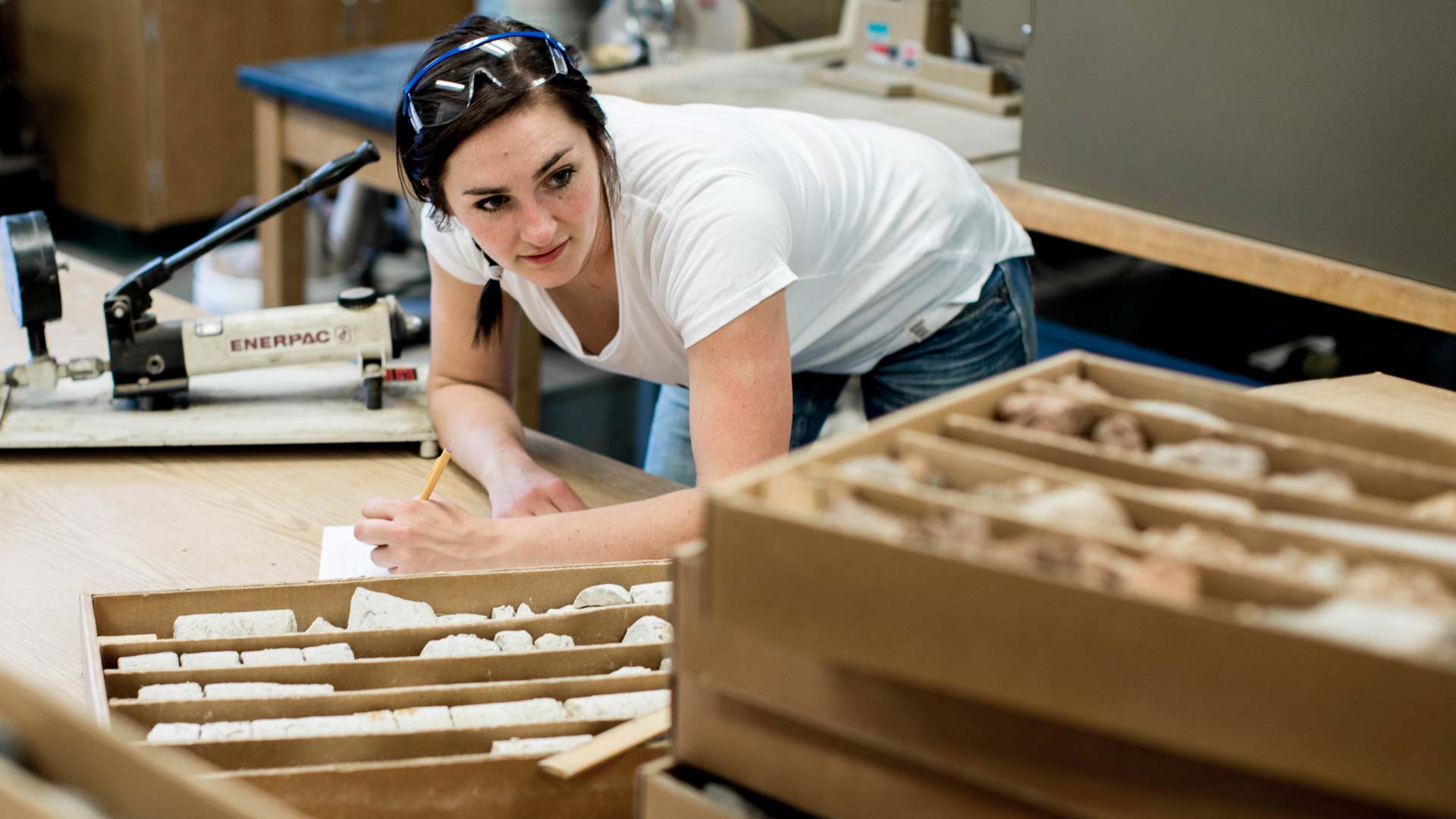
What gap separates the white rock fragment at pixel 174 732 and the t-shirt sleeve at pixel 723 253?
544 millimetres

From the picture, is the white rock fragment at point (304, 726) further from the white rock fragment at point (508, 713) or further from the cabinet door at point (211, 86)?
the cabinet door at point (211, 86)

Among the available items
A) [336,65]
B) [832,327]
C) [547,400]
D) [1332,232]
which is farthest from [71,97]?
[1332,232]

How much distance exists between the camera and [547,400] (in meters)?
2.97

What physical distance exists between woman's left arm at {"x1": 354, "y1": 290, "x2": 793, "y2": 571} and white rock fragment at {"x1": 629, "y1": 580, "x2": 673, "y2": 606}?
101 millimetres

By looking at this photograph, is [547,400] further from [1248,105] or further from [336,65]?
[1248,105]

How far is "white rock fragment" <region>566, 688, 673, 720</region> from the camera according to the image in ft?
3.32

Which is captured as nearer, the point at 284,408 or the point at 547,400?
the point at 284,408

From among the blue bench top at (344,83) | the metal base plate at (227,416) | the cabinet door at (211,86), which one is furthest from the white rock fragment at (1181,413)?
the cabinet door at (211,86)

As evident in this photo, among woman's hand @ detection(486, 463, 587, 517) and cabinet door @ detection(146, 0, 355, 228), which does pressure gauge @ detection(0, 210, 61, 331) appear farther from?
cabinet door @ detection(146, 0, 355, 228)

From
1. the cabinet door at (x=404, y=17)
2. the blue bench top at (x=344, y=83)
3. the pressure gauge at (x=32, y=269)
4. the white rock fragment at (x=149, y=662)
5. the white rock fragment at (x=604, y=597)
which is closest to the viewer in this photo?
the white rock fragment at (x=149, y=662)

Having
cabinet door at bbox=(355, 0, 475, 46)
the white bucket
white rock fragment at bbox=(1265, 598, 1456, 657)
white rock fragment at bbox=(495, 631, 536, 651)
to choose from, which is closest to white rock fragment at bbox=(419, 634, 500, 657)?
white rock fragment at bbox=(495, 631, 536, 651)

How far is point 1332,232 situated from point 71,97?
A: 409 cm

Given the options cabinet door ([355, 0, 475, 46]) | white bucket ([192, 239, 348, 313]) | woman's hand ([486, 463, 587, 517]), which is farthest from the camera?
cabinet door ([355, 0, 475, 46])

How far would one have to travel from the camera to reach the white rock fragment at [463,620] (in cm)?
113
